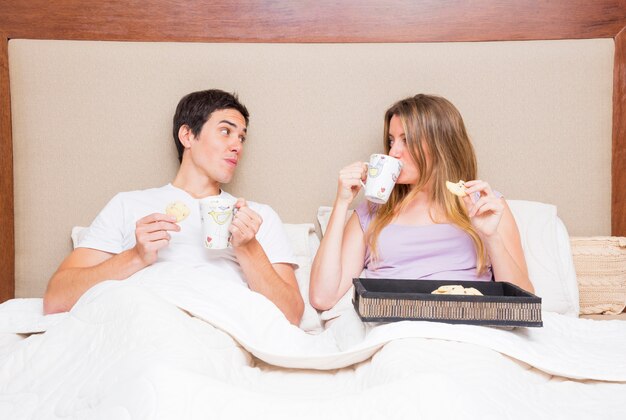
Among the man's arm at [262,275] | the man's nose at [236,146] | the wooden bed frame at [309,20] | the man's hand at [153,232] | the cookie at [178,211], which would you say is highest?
the wooden bed frame at [309,20]

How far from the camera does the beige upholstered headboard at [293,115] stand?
1.84 meters

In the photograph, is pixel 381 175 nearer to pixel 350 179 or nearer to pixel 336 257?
pixel 350 179

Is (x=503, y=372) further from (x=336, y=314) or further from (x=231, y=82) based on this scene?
(x=231, y=82)

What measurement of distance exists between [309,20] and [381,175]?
827 mm

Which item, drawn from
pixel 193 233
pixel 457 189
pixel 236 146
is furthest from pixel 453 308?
pixel 236 146

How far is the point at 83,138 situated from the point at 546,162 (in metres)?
1.58

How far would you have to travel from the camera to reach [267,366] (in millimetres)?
1086

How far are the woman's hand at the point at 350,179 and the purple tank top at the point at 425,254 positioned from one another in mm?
170

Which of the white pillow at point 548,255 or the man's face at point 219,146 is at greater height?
the man's face at point 219,146

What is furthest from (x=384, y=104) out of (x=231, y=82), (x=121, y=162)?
(x=121, y=162)

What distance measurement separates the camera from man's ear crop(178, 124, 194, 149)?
172 cm

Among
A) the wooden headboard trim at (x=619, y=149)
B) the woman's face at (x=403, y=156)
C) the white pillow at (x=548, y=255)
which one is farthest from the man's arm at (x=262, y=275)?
the wooden headboard trim at (x=619, y=149)

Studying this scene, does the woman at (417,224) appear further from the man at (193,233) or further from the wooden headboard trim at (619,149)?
the wooden headboard trim at (619,149)

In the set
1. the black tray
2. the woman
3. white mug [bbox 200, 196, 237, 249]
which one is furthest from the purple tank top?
white mug [bbox 200, 196, 237, 249]
